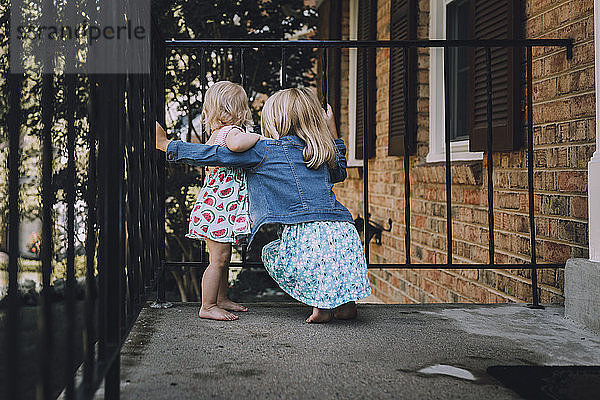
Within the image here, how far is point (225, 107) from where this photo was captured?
2604 millimetres

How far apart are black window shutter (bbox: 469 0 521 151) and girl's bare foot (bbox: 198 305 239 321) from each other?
1.56m

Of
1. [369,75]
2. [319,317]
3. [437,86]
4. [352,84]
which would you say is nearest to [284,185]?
[319,317]

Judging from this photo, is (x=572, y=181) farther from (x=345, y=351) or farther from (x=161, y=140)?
(x=161, y=140)

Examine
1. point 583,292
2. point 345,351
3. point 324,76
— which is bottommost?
point 345,351

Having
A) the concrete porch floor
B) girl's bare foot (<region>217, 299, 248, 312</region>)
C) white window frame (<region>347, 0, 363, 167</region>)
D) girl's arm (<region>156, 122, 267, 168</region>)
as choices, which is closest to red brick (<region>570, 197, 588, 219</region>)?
the concrete porch floor

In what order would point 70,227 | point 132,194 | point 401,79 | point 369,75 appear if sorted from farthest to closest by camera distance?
point 369,75, point 401,79, point 132,194, point 70,227

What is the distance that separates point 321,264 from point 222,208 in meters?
0.45

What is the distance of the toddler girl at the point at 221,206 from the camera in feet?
8.25

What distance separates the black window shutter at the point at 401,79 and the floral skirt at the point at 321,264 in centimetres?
232

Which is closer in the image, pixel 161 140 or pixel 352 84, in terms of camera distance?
pixel 161 140

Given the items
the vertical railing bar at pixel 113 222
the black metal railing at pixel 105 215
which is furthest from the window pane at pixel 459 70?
the vertical railing bar at pixel 113 222

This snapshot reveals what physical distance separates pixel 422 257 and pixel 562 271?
1933 millimetres

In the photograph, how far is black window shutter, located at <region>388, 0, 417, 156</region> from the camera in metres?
4.75

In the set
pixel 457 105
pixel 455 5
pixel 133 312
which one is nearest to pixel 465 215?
pixel 457 105
